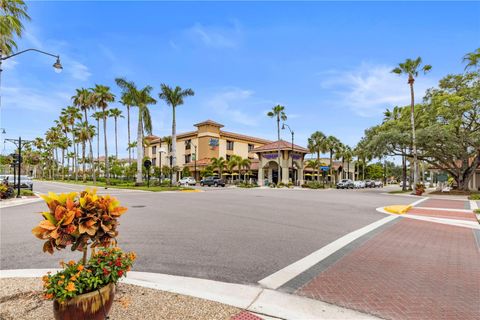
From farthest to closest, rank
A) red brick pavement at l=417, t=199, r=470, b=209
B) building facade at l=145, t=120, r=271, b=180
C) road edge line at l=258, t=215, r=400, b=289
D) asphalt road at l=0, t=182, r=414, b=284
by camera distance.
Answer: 1. building facade at l=145, t=120, r=271, b=180
2. red brick pavement at l=417, t=199, r=470, b=209
3. asphalt road at l=0, t=182, r=414, b=284
4. road edge line at l=258, t=215, r=400, b=289

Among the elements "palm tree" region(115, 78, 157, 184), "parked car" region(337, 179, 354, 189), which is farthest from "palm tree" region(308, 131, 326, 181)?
"palm tree" region(115, 78, 157, 184)

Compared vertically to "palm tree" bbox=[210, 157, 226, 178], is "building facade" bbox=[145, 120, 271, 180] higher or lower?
higher

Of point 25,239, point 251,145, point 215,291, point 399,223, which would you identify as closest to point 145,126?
point 25,239

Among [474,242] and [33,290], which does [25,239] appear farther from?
[474,242]

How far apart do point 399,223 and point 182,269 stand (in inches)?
373

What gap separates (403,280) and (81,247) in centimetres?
510

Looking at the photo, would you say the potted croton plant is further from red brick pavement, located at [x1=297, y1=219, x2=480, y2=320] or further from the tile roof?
the tile roof

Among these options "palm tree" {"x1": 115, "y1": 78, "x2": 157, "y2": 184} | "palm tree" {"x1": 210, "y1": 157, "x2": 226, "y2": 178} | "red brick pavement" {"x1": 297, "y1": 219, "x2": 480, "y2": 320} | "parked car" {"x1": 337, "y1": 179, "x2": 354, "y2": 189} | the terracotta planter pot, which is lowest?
"parked car" {"x1": 337, "y1": 179, "x2": 354, "y2": 189}

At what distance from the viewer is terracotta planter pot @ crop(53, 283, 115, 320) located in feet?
8.87

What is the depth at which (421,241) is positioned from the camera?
310 inches

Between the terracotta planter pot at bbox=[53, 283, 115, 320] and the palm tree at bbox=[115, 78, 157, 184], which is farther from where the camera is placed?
the palm tree at bbox=[115, 78, 157, 184]

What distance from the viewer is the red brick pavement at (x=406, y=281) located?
12.5 feet

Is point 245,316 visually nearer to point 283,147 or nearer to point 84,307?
point 84,307

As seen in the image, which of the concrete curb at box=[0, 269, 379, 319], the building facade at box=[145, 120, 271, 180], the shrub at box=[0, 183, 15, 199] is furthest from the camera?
the building facade at box=[145, 120, 271, 180]
